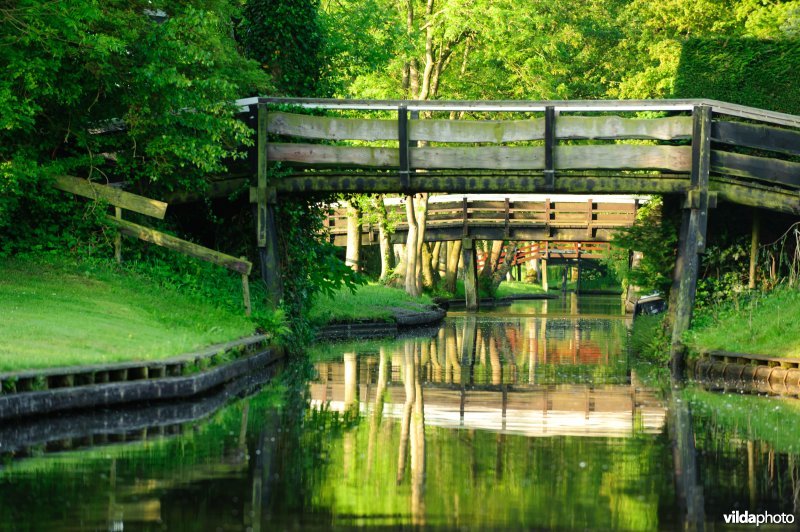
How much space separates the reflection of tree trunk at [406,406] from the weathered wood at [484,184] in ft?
10.6

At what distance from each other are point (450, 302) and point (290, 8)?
106 feet

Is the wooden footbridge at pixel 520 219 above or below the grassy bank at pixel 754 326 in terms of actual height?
above

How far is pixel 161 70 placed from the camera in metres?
23.0

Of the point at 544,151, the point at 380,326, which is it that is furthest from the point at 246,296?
the point at 380,326

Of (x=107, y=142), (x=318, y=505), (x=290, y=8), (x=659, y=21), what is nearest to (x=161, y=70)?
(x=107, y=142)

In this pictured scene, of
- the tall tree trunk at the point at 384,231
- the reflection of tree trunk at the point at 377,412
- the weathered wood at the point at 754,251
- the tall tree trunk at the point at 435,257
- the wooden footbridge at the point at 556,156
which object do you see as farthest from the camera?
the tall tree trunk at the point at 435,257

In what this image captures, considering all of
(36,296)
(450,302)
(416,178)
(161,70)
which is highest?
(161,70)

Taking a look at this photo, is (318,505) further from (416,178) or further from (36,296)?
(416,178)

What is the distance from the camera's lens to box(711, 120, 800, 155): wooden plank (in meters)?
22.5

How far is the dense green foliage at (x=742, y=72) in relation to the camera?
2488 centimetres

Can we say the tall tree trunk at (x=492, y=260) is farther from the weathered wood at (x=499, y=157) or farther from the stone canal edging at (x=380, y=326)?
the weathered wood at (x=499, y=157)

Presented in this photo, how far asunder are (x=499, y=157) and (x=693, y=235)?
3621 mm

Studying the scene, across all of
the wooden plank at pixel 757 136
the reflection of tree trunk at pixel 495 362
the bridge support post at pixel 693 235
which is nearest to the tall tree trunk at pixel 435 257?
the reflection of tree trunk at pixel 495 362

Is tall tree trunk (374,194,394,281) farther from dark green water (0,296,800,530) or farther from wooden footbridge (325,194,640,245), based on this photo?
dark green water (0,296,800,530)
